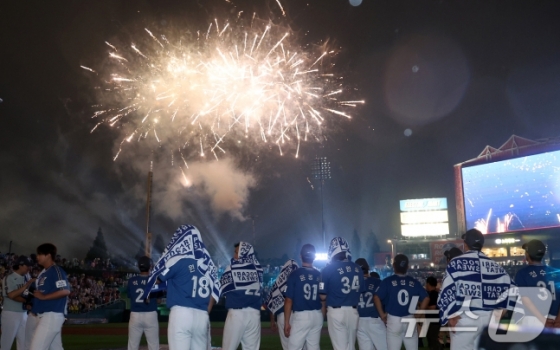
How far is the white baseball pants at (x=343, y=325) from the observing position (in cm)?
987

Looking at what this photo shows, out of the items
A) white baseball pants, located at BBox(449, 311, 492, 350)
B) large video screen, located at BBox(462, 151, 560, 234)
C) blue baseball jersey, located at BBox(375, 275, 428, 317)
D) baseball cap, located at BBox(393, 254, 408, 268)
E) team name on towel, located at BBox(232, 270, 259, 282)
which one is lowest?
white baseball pants, located at BBox(449, 311, 492, 350)

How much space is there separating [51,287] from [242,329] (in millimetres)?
3315

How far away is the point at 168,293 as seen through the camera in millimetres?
7621

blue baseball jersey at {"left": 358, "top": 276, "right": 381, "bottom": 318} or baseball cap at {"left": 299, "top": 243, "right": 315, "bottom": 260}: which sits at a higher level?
baseball cap at {"left": 299, "top": 243, "right": 315, "bottom": 260}

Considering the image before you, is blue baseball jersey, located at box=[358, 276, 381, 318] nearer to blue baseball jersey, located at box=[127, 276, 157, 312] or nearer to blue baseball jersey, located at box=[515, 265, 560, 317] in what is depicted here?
blue baseball jersey, located at box=[515, 265, 560, 317]

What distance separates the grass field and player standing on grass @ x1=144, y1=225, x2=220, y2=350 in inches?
384

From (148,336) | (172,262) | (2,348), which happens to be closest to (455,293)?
(172,262)

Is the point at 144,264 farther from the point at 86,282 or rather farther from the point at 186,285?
the point at 86,282

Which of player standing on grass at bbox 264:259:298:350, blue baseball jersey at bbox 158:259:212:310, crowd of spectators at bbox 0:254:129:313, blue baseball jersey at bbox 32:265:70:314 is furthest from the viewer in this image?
crowd of spectators at bbox 0:254:129:313

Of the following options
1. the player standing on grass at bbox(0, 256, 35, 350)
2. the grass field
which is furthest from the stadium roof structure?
the player standing on grass at bbox(0, 256, 35, 350)

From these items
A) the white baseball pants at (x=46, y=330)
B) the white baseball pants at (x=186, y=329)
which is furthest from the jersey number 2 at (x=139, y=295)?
the white baseball pants at (x=186, y=329)

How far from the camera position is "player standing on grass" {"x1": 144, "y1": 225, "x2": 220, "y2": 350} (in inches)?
292

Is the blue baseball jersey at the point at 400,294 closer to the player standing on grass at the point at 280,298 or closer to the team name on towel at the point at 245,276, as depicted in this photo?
the player standing on grass at the point at 280,298

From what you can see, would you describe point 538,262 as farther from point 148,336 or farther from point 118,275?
point 118,275
